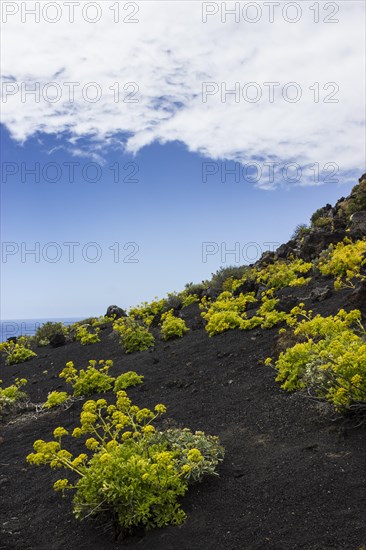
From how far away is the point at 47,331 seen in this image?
837 inches

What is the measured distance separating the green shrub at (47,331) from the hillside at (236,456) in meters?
7.86

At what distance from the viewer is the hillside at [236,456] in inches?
166

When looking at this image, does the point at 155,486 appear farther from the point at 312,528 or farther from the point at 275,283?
the point at 275,283

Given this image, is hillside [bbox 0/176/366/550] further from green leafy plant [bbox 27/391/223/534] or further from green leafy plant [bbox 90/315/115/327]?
green leafy plant [bbox 90/315/115/327]

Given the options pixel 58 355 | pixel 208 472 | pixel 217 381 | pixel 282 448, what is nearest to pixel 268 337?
pixel 217 381

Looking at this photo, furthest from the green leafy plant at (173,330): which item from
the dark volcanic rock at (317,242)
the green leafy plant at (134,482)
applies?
the green leafy plant at (134,482)

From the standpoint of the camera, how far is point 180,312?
17188mm

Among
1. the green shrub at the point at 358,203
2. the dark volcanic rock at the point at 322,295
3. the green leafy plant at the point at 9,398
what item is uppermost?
the green shrub at the point at 358,203

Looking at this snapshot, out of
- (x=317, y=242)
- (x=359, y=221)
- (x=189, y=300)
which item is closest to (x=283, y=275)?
(x=317, y=242)

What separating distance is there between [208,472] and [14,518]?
2.22 meters

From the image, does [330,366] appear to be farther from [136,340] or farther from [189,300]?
[189,300]

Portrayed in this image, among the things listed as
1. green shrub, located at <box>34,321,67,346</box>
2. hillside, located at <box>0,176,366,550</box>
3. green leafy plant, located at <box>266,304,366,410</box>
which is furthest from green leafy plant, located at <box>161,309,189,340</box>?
green shrub, located at <box>34,321,67,346</box>

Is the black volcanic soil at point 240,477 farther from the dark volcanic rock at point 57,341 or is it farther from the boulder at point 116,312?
the boulder at point 116,312

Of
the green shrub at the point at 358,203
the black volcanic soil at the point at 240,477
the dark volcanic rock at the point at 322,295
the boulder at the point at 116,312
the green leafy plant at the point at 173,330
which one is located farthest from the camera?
the green shrub at the point at 358,203
